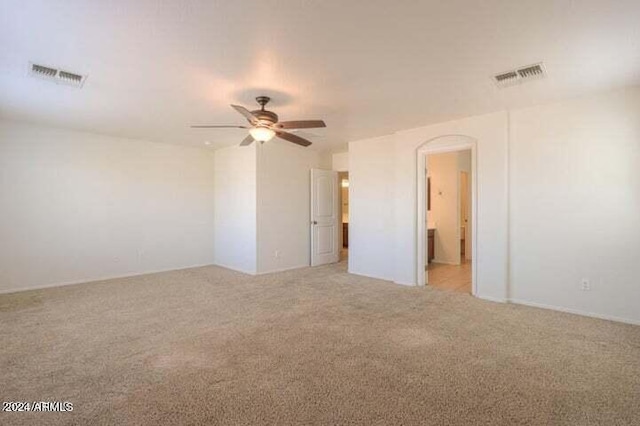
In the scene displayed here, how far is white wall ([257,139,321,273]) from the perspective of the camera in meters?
6.19

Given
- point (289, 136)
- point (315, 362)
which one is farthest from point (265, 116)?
point (315, 362)

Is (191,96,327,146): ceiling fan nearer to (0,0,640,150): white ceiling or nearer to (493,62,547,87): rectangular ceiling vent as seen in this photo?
(0,0,640,150): white ceiling

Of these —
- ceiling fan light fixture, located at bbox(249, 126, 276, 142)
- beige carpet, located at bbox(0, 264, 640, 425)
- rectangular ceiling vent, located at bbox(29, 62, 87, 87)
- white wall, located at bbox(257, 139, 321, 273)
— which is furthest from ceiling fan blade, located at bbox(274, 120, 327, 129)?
white wall, located at bbox(257, 139, 321, 273)

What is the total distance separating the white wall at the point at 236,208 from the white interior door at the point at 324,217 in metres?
1.41

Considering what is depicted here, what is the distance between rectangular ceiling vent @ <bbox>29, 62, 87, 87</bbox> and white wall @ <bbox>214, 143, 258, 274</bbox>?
121 inches

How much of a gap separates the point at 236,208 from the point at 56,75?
375 centimetres

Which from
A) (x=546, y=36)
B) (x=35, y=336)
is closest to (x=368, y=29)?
(x=546, y=36)

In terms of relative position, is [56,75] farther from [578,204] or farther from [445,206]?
[445,206]

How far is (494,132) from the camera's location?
4.34m

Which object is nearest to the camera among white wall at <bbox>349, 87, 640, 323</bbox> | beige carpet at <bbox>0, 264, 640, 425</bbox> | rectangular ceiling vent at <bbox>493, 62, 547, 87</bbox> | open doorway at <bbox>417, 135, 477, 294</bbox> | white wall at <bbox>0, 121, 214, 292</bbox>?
beige carpet at <bbox>0, 264, 640, 425</bbox>

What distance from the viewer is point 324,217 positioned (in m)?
7.21

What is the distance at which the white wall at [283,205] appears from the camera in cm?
619

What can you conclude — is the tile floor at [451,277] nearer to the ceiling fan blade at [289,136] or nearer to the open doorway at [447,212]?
the open doorway at [447,212]

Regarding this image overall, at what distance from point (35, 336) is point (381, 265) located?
188 inches
